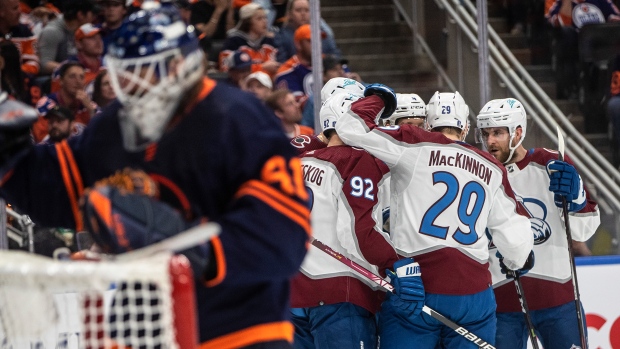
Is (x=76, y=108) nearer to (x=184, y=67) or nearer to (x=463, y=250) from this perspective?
(x=463, y=250)

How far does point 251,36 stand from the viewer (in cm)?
649

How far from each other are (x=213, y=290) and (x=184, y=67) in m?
0.44

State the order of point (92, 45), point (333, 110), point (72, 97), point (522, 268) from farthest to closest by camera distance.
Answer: point (92, 45) < point (72, 97) < point (522, 268) < point (333, 110)

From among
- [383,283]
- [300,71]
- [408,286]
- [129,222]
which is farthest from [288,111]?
[129,222]

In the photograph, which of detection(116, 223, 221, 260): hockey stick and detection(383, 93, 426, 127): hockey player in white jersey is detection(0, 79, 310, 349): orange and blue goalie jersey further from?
detection(383, 93, 426, 127): hockey player in white jersey

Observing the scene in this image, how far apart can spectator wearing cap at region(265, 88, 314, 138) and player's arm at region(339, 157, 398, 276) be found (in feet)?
4.13

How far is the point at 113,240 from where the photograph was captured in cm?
191

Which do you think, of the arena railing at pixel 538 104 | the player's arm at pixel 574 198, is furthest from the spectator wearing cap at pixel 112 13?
the player's arm at pixel 574 198

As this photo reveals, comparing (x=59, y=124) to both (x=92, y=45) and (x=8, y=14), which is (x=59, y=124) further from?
(x=8, y=14)

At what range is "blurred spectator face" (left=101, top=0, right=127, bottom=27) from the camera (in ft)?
20.8

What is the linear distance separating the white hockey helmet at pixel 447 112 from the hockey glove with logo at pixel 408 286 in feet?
2.25

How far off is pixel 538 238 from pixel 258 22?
2.36 m

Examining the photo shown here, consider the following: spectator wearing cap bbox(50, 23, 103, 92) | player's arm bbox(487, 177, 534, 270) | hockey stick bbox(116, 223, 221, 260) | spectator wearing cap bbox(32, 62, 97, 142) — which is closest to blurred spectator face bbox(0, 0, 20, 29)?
spectator wearing cap bbox(50, 23, 103, 92)

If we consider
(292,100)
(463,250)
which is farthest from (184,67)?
(292,100)
